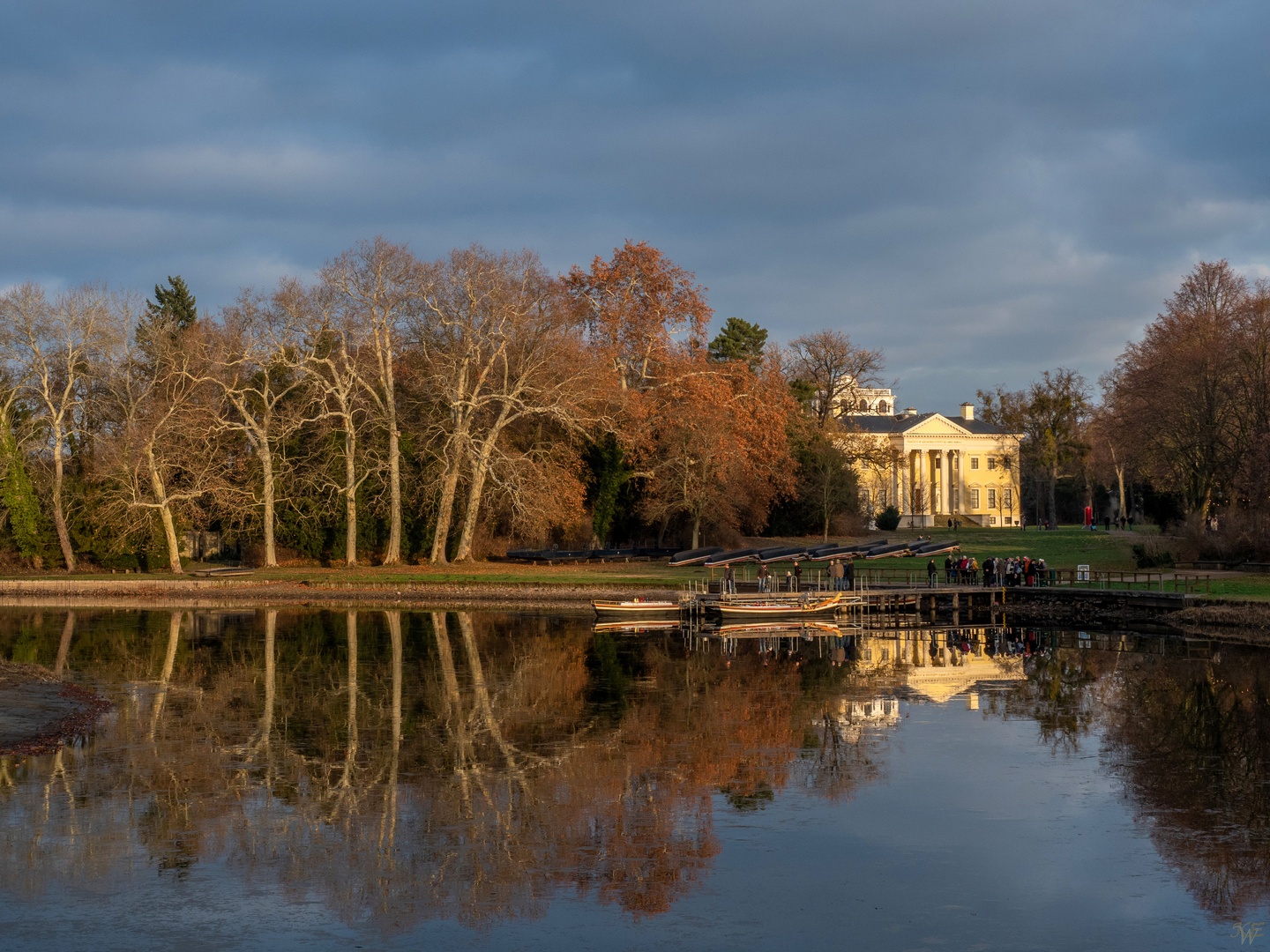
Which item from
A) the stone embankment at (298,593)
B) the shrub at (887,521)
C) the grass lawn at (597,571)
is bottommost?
the stone embankment at (298,593)

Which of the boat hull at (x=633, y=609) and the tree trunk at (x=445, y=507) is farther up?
the tree trunk at (x=445, y=507)

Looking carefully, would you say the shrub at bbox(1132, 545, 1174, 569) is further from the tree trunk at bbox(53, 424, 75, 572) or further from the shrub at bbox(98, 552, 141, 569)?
the tree trunk at bbox(53, 424, 75, 572)

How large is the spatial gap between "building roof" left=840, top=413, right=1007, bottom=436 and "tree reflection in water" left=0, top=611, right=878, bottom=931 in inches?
3209

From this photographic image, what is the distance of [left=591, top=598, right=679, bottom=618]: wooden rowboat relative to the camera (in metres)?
43.7

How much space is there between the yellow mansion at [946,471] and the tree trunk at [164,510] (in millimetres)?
59285

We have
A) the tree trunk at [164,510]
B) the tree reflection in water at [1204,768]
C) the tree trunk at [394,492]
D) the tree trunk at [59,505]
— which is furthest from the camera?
the tree trunk at [59,505]

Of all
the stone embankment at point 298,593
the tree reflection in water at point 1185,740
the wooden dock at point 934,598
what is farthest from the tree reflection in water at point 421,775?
the stone embankment at point 298,593

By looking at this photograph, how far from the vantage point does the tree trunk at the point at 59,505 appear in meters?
59.4

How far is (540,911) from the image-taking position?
39.0ft

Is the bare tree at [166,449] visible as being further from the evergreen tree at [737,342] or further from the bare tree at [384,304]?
the evergreen tree at [737,342]

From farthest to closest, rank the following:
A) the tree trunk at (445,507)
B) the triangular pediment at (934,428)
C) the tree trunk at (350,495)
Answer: the triangular pediment at (934,428)
the tree trunk at (350,495)
the tree trunk at (445,507)

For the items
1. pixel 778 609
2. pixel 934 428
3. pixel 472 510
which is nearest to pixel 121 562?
pixel 472 510

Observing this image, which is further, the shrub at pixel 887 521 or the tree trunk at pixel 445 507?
the shrub at pixel 887 521

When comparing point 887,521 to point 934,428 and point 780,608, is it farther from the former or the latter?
point 780,608
